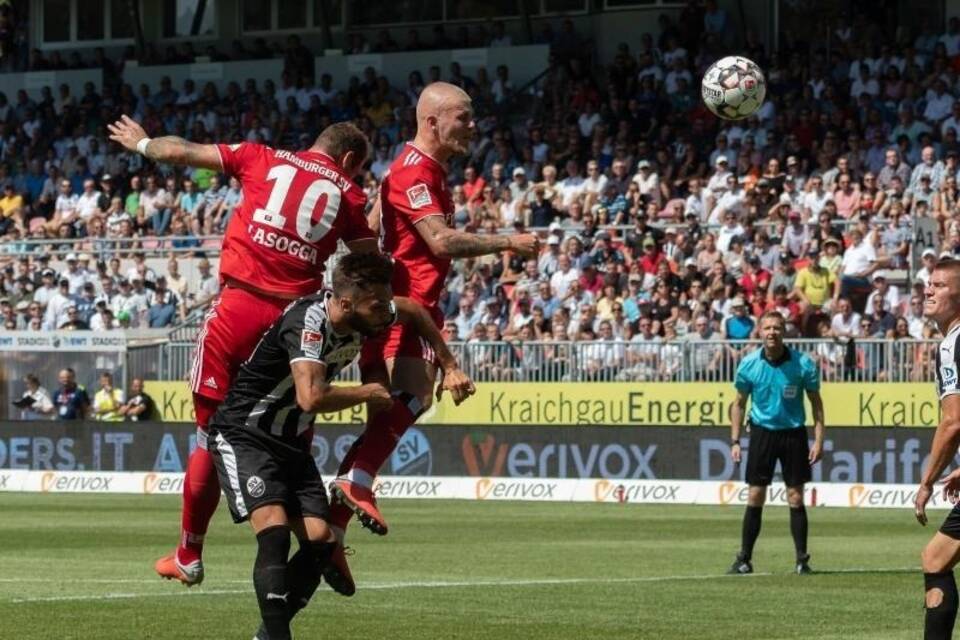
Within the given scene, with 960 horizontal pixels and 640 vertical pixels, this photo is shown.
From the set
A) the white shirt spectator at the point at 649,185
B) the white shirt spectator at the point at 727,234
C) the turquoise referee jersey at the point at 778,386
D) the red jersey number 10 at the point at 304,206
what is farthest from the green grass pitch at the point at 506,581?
the white shirt spectator at the point at 649,185

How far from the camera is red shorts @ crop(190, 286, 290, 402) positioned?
10398 millimetres

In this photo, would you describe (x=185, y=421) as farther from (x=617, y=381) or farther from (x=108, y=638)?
(x=108, y=638)

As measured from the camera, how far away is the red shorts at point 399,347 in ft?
35.4

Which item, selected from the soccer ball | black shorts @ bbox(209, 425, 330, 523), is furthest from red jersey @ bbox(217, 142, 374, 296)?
the soccer ball

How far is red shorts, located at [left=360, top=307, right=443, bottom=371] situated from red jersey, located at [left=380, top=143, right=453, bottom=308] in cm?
17

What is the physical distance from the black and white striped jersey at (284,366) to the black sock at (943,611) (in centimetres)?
321

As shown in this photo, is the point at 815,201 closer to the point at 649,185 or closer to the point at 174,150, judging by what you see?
the point at 649,185

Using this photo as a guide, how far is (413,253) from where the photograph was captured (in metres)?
10.8

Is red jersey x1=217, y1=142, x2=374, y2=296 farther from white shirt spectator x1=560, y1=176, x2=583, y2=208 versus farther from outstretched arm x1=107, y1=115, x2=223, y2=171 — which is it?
white shirt spectator x1=560, y1=176, x2=583, y2=208

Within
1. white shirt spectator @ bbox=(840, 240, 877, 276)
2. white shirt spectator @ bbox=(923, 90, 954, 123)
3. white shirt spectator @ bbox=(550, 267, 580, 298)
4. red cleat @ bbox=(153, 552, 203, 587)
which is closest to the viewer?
red cleat @ bbox=(153, 552, 203, 587)

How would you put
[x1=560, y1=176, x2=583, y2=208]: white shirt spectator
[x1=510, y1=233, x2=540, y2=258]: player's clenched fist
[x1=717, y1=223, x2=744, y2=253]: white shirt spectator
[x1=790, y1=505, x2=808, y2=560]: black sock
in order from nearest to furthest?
[x1=510, y1=233, x2=540, y2=258]: player's clenched fist, [x1=790, y1=505, x2=808, y2=560]: black sock, [x1=717, y1=223, x2=744, y2=253]: white shirt spectator, [x1=560, y1=176, x2=583, y2=208]: white shirt spectator

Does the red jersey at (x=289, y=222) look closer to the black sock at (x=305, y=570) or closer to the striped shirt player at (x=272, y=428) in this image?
the striped shirt player at (x=272, y=428)

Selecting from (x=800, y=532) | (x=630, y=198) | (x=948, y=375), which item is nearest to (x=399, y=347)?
(x=948, y=375)

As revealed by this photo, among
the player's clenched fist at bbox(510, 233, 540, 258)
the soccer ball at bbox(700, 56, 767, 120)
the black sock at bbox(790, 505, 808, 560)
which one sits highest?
the soccer ball at bbox(700, 56, 767, 120)
